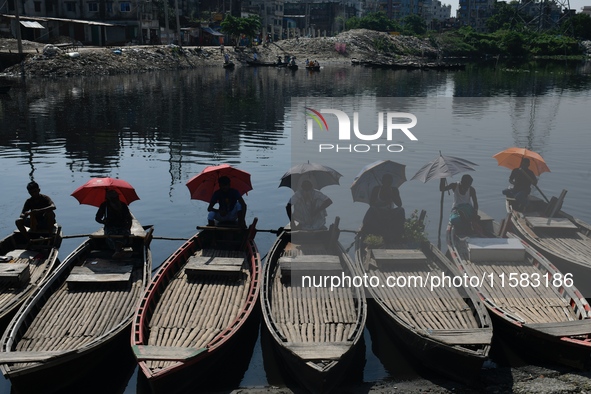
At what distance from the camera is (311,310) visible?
42.2 feet

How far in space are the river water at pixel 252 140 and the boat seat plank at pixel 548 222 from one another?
3752 millimetres

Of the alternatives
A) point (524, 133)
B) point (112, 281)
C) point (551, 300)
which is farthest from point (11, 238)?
point (524, 133)

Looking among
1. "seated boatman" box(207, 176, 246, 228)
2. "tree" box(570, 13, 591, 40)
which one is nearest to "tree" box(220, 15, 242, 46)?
"tree" box(570, 13, 591, 40)

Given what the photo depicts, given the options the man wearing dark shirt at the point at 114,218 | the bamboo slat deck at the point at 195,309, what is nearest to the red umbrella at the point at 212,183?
the man wearing dark shirt at the point at 114,218

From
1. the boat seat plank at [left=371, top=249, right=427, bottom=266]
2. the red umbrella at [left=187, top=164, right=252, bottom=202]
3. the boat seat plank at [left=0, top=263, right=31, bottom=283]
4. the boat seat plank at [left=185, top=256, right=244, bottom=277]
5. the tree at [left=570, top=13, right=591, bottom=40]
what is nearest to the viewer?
the boat seat plank at [left=0, top=263, right=31, bottom=283]

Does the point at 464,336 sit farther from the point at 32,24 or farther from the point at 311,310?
the point at 32,24

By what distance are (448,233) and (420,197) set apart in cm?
832

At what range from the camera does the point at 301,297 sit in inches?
533

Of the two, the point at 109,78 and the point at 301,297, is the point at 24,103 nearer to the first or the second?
the point at 109,78

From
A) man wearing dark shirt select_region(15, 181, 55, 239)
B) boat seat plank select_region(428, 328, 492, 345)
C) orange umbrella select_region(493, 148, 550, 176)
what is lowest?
boat seat plank select_region(428, 328, 492, 345)

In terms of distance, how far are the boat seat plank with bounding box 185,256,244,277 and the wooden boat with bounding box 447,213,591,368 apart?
569 cm

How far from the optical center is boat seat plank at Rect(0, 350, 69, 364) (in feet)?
33.9

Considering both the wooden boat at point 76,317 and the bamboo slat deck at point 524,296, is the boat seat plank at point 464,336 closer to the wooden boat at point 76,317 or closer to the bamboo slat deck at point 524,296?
the bamboo slat deck at point 524,296

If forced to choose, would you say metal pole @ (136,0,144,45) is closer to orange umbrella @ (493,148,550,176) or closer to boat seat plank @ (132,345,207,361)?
orange umbrella @ (493,148,550,176)
